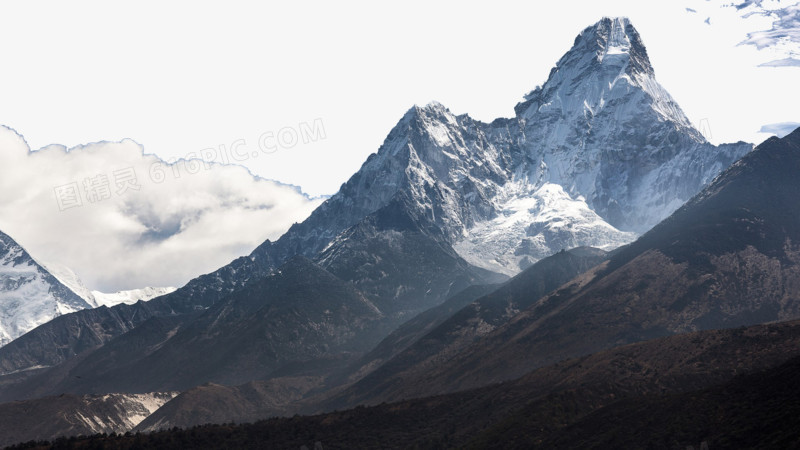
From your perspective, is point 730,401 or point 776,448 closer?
point 776,448

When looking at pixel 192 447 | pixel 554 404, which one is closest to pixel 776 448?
pixel 554 404

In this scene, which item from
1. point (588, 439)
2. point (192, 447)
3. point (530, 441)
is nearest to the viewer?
point (588, 439)

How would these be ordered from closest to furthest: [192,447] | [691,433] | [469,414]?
[691,433] < [192,447] < [469,414]

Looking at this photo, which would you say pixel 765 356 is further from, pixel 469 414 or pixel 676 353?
pixel 469 414

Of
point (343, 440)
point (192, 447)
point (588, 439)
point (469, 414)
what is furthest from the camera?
point (469, 414)

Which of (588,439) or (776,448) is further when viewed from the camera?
(588,439)

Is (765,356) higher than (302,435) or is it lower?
lower

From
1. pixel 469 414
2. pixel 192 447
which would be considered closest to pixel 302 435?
pixel 192 447

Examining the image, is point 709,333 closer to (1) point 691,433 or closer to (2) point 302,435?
(1) point 691,433

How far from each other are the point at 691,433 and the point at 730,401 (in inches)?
330

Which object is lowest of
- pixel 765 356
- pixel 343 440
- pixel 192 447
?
pixel 765 356

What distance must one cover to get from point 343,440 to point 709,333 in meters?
75.3

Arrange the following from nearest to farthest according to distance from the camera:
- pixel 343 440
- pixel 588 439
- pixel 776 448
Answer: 1. pixel 776 448
2. pixel 588 439
3. pixel 343 440

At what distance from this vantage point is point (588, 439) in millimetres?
104062
